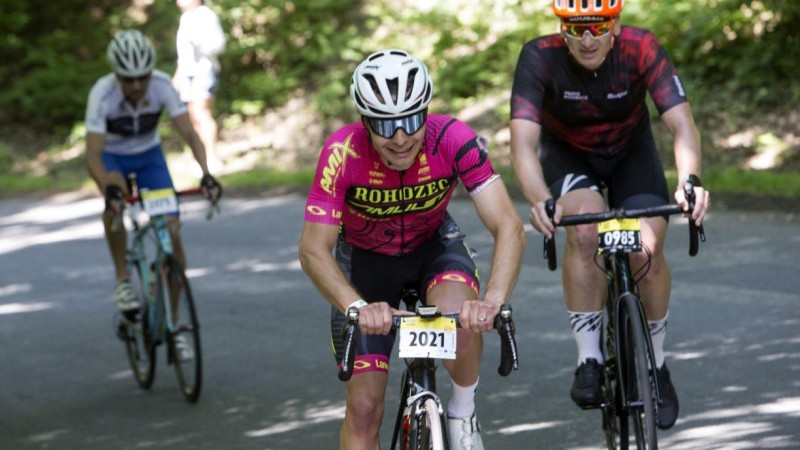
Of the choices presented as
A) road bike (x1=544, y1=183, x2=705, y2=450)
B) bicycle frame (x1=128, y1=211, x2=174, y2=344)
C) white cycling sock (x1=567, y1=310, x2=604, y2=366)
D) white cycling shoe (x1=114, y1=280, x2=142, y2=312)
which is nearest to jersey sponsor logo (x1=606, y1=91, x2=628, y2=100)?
road bike (x1=544, y1=183, x2=705, y2=450)

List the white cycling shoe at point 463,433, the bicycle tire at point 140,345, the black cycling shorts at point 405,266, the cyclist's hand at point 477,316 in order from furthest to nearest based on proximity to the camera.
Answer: the bicycle tire at point 140,345 → the black cycling shorts at point 405,266 → the white cycling shoe at point 463,433 → the cyclist's hand at point 477,316

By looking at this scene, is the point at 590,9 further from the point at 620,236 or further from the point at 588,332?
the point at 588,332

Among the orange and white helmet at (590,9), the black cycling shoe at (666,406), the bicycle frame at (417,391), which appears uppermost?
the orange and white helmet at (590,9)

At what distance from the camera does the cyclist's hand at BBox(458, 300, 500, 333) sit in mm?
4656

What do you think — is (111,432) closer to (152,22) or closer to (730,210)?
(730,210)

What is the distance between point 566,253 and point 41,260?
30.6ft

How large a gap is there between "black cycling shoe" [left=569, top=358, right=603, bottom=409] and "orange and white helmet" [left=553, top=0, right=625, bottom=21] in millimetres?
1553

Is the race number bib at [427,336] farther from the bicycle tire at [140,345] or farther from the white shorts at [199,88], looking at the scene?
the white shorts at [199,88]

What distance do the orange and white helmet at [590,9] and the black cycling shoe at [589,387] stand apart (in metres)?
1.55

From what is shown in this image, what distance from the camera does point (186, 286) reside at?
8.71m

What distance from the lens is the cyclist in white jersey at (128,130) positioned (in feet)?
30.1

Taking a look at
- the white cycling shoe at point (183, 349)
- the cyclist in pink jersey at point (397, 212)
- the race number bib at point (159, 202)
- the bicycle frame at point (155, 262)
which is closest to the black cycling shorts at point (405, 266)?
the cyclist in pink jersey at point (397, 212)

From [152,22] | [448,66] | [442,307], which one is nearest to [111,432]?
[442,307]

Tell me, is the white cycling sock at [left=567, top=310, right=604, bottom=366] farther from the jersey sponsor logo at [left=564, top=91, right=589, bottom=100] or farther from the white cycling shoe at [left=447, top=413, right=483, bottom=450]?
the white cycling shoe at [left=447, top=413, right=483, bottom=450]
